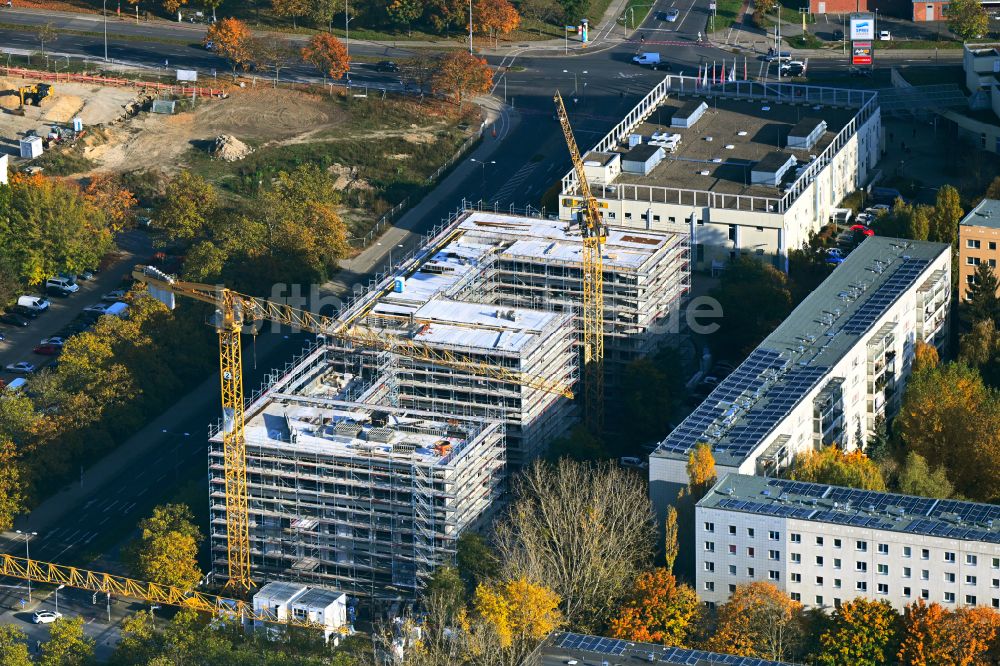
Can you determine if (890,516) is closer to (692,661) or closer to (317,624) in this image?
(692,661)

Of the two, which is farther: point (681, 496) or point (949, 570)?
point (681, 496)

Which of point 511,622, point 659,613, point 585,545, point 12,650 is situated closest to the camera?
point 511,622

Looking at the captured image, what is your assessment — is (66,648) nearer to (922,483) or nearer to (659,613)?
(659,613)

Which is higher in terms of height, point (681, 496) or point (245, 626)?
point (681, 496)

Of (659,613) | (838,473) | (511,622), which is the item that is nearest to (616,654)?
(659,613)

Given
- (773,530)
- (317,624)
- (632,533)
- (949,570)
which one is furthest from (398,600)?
(949,570)

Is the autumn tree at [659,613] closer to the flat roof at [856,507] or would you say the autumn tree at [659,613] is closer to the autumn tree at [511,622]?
the autumn tree at [511,622]

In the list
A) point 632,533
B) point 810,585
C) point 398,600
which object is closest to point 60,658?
point 398,600
